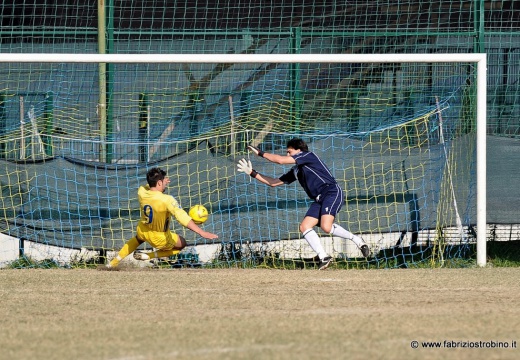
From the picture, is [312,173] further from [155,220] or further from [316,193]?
[155,220]

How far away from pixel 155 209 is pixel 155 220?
13cm

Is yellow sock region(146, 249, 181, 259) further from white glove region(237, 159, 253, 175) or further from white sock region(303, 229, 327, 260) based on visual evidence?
white sock region(303, 229, 327, 260)

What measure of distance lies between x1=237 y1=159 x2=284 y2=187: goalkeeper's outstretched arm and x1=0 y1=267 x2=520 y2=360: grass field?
3.57 feet

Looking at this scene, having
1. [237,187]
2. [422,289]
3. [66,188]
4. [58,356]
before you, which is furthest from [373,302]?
[66,188]

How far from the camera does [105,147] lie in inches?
444

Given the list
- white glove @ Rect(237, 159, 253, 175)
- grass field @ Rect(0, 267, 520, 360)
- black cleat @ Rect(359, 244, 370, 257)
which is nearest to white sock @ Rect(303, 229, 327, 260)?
grass field @ Rect(0, 267, 520, 360)

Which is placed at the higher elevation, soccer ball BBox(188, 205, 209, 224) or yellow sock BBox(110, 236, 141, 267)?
soccer ball BBox(188, 205, 209, 224)

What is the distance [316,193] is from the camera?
33.7ft

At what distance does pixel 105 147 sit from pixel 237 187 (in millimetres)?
1726

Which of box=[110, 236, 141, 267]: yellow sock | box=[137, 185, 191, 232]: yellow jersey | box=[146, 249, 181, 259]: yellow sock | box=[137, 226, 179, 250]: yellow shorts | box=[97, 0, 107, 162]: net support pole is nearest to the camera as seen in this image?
box=[137, 185, 191, 232]: yellow jersey

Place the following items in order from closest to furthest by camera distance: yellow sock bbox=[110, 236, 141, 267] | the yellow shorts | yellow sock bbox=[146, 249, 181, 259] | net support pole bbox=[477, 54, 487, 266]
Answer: the yellow shorts → yellow sock bbox=[110, 236, 141, 267] → yellow sock bbox=[146, 249, 181, 259] → net support pole bbox=[477, 54, 487, 266]

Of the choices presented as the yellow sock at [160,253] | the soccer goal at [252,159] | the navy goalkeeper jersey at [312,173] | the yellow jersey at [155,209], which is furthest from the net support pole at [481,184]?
the yellow sock at [160,253]

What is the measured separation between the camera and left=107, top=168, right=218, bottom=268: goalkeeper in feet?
32.1

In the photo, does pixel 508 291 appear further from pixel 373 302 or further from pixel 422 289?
pixel 373 302
